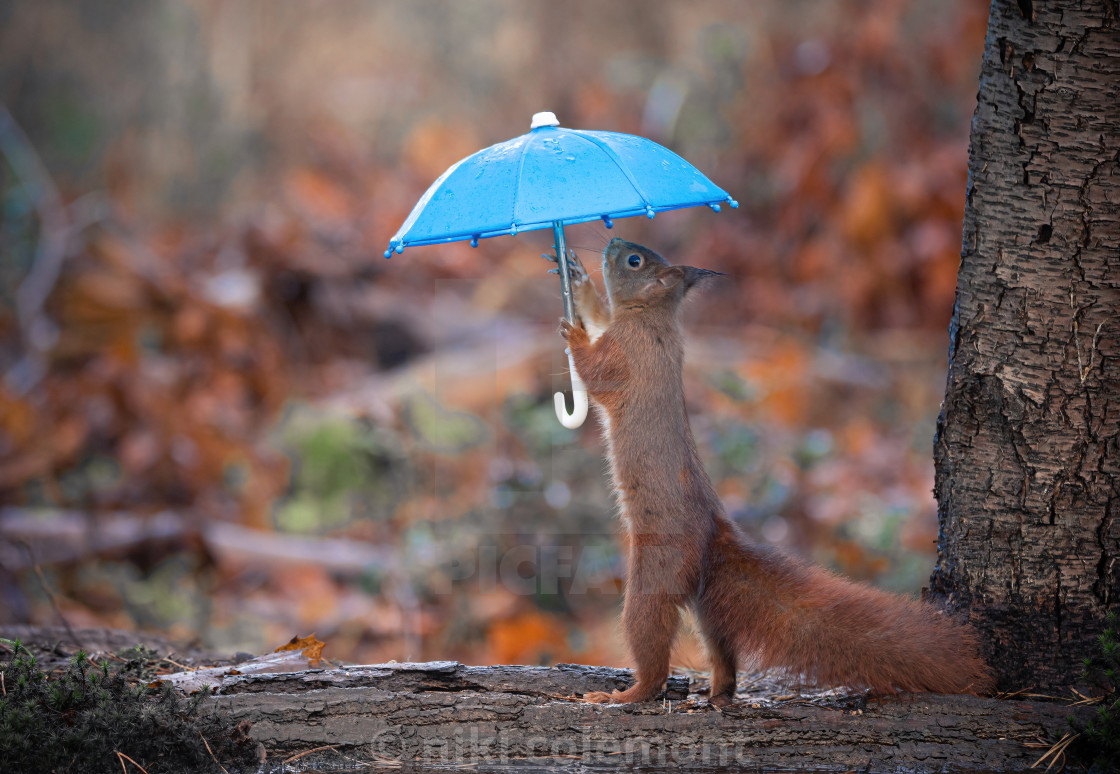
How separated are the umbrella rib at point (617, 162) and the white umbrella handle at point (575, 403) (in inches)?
29.2

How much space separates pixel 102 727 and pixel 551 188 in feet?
6.59

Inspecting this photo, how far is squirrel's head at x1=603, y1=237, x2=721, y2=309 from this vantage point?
338 centimetres

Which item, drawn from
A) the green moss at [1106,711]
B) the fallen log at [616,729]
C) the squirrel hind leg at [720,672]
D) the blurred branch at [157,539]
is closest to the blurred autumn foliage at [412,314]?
Answer: the blurred branch at [157,539]

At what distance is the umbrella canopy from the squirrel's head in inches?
20.3

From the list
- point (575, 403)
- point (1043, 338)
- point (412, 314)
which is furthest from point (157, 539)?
point (1043, 338)

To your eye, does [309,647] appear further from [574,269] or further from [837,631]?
[837,631]

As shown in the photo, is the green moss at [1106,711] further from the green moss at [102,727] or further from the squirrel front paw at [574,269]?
the green moss at [102,727]

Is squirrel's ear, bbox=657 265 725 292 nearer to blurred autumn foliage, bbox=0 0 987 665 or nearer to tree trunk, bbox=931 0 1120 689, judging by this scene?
tree trunk, bbox=931 0 1120 689

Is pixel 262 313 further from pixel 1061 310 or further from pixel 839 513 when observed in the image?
pixel 1061 310

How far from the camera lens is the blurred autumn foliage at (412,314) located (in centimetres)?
608

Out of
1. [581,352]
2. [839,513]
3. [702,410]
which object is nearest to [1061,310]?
[581,352]

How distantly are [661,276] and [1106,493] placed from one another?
1.60 meters

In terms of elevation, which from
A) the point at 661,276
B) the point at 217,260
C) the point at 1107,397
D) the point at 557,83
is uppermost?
the point at 557,83

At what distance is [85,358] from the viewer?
747cm
